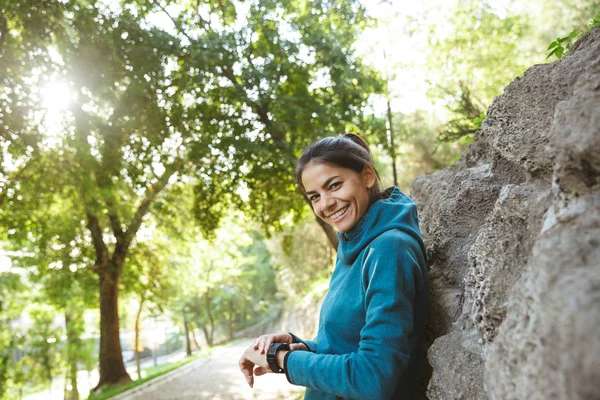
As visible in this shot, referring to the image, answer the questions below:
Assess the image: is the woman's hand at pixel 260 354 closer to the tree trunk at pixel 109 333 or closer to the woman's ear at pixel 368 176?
the woman's ear at pixel 368 176

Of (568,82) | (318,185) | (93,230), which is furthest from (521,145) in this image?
(93,230)

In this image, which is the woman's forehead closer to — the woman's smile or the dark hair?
the dark hair

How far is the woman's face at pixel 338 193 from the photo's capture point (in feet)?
6.71

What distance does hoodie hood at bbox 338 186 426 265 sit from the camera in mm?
1901

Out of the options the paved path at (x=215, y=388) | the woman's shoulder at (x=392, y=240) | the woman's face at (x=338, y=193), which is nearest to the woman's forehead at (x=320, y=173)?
the woman's face at (x=338, y=193)

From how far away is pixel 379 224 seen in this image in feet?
6.32

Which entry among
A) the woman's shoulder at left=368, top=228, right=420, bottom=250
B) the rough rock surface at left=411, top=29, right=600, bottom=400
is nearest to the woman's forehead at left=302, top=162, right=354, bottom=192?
the woman's shoulder at left=368, top=228, right=420, bottom=250

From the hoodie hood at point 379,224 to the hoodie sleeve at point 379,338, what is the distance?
11cm

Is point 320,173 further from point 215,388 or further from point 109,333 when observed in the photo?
point 109,333

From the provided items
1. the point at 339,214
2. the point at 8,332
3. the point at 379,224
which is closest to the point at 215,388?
the point at 339,214

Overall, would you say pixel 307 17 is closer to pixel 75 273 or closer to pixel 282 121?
pixel 282 121

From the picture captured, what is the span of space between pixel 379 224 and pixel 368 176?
334 mm

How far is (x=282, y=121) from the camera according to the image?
8.05m

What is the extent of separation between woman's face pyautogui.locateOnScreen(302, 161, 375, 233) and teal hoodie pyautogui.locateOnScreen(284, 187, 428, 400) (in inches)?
2.5
